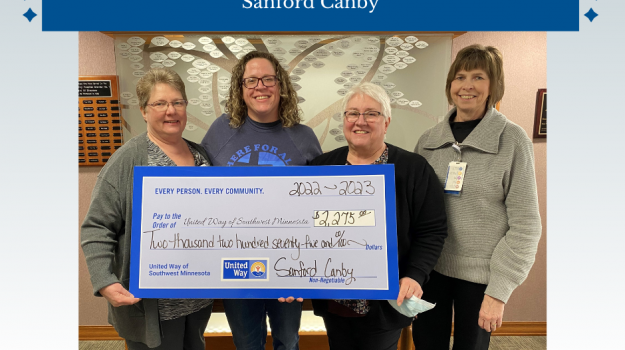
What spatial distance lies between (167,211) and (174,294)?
11.9 inches

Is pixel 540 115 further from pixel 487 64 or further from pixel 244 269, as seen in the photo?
pixel 244 269

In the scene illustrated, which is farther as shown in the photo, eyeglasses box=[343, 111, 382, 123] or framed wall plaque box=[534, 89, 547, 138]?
framed wall plaque box=[534, 89, 547, 138]

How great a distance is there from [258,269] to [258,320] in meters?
0.36

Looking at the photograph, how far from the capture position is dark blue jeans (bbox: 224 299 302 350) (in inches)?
58.3

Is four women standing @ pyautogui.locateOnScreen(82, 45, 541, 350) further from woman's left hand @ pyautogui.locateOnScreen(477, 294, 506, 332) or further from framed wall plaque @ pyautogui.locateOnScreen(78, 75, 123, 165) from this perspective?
framed wall plaque @ pyautogui.locateOnScreen(78, 75, 123, 165)

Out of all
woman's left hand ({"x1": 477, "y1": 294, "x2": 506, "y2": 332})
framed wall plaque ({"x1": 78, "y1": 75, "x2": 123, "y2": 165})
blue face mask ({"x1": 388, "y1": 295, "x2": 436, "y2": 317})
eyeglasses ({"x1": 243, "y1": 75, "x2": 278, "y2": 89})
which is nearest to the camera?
blue face mask ({"x1": 388, "y1": 295, "x2": 436, "y2": 317})

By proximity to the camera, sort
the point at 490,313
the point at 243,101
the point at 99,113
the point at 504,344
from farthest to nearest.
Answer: the point at 504,344, the point at 99,113, the point at 243,101, the point at 490,313

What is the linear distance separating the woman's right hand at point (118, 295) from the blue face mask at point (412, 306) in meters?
0.95

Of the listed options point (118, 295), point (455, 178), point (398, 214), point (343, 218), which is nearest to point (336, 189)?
point (343, 218)

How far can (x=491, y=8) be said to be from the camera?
1633mm

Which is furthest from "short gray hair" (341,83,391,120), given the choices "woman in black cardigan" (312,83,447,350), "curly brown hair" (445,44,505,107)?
"curly brown hair" (445,44,505,107)

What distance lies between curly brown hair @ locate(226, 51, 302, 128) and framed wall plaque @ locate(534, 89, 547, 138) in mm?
1886

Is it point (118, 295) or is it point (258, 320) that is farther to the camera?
point (258, 320)

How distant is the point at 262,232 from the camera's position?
130cm
